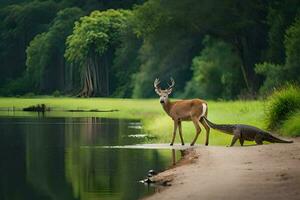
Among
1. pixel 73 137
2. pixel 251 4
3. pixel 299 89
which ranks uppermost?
pixel 251 4

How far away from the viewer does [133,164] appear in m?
19.3

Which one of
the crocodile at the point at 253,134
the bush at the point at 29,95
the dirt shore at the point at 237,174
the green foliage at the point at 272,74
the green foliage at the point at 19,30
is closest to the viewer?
the dirt shore at the point at 237,174

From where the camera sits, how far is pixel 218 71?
209 feet

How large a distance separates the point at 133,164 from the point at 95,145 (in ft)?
23.6

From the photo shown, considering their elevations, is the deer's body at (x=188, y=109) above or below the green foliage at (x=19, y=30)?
below

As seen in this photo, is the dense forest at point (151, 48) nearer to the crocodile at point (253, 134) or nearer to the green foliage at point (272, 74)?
the green foliage at point (272, 74)

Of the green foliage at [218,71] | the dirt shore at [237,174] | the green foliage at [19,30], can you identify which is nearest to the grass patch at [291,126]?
the dirt shore at [237,174]

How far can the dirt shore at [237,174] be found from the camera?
40.6 ft

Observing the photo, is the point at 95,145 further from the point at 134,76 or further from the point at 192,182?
the point at 134,76

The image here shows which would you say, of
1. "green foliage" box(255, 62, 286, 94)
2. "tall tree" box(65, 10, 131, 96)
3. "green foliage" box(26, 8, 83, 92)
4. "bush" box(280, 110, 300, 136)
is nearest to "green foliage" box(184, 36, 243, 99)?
"green foliage" box(255, 62, 286, 94)

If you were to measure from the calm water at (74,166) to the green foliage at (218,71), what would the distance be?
102 ft

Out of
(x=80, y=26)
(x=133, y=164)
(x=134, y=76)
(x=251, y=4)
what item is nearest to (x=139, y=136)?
(x=133, y=164)

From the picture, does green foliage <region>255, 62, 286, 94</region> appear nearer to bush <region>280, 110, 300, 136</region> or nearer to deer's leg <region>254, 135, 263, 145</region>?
bush <region>280, 110, 300, 136</region>

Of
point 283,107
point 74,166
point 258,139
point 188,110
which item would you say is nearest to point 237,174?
point 74,166
